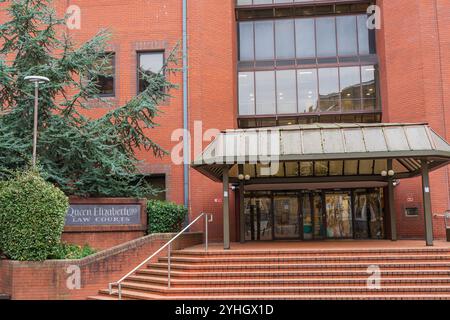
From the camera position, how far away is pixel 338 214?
1989 cm

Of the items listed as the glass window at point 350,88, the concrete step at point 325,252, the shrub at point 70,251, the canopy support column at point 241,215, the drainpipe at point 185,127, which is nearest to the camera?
the concrete step at point 325,252

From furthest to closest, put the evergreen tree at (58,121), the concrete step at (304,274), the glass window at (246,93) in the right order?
the glass window at (246,93) → the evergreen tree at (58,121) → the concrete step at (304,274)

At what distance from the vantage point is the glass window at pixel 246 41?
67.9 ft

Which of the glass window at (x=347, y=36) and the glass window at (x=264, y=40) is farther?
the glass window at (x=264, y=40)

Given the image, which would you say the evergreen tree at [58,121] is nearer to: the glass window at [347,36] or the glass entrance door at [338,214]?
the glass entrance door at [338,214]

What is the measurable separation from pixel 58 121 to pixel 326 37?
10749mm

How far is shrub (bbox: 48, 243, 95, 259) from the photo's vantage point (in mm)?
13430

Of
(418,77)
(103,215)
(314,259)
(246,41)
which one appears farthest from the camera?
(246,41)

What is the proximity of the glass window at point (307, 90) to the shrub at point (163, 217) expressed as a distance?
21.8 feet

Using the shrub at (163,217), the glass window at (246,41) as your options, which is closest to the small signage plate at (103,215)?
the shrub at (163,217)

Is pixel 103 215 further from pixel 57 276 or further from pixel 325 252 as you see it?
pixel 325 252

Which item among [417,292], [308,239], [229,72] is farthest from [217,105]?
[417,292]

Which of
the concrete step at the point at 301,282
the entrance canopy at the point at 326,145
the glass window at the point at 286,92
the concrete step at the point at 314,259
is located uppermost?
the glass window at the point at 286,92

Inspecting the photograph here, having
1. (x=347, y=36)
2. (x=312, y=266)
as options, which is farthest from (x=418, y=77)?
(x=312, y=266)
